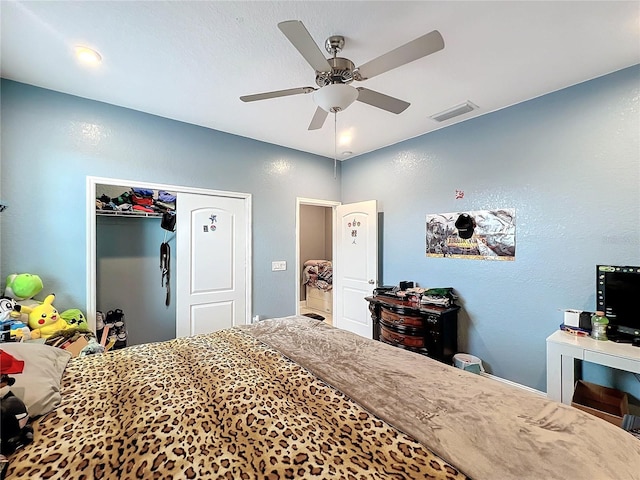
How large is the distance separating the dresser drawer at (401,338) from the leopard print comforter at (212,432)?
1.90 m

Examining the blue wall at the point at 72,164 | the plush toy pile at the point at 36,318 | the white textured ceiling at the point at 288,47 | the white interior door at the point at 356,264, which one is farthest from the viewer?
the white interior door at the point at 356,264

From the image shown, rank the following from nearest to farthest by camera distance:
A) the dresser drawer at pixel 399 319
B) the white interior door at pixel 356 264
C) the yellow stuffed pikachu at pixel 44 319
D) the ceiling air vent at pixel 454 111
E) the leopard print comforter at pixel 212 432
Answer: the leopard print comforter at pixel 212 432 < the yellow stuffed pikachu at pixel 44 319 < the ceiling air vent at pixel 454 111 < the dresser drawer at pixel 399 319 < the white interior door at pixel 356 264

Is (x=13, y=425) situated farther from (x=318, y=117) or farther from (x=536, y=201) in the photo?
(x=536, y=201)

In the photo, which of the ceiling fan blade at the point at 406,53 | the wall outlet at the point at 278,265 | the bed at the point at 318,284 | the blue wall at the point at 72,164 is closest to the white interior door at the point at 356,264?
the wall outlet at the point at 278,265

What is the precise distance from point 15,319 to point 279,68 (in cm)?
274

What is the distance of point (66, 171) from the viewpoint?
8.16 feet

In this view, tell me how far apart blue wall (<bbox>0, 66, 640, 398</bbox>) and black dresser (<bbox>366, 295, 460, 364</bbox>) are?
0.23 meters

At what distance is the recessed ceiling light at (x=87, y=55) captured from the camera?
1902 millimetres

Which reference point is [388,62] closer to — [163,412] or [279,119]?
[279,119]

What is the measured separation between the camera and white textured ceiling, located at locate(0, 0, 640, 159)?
62.7 inches

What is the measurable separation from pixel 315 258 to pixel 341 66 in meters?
5.55

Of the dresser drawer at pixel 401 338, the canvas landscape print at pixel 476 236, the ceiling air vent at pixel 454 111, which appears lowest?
the dresser drawer at pixel 401 338

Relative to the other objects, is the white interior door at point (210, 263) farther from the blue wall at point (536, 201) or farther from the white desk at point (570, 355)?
the white desk at point (570, 355)

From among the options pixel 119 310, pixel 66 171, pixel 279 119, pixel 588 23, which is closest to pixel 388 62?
pixel 588 23
